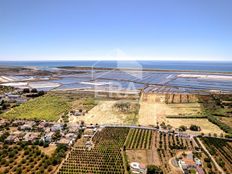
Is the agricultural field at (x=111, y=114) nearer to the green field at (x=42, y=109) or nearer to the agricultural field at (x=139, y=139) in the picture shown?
the agricultural field at (x=139, y=139)

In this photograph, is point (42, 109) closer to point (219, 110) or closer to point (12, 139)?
point (12, 139)

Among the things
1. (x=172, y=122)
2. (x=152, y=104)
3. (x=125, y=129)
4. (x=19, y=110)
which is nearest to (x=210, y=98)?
(x=152, y=104)

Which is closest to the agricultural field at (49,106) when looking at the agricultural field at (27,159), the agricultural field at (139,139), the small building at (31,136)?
the small building at (31,136)

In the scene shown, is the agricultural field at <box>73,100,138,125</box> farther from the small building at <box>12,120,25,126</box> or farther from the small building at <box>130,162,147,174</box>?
the small building at <box>130,162,147,174</box>

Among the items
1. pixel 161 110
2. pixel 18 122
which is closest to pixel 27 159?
pixel 18 122

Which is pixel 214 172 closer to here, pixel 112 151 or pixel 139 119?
pixel 112 151
